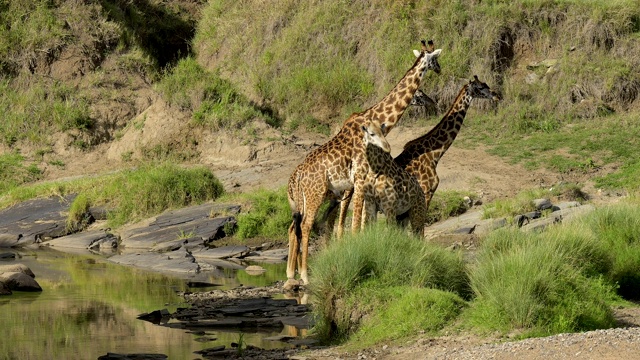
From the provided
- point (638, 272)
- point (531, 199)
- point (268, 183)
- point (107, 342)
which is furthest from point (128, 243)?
point (638, 272)

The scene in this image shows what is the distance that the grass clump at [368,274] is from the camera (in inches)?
476

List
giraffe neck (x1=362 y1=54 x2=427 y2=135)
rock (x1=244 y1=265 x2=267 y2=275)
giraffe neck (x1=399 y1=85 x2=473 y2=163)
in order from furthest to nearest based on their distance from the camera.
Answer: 1. rock (x1=244 y1=265 x2=267 y2=275)
2. giraffe neck (x1=362 y1=54 x2=427 y2=135)
3. giraffe neck (x1=399 y1=85 x2=473 y2=163)

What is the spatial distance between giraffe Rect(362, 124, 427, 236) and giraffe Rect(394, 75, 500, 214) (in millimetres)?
332

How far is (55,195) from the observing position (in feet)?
83.9

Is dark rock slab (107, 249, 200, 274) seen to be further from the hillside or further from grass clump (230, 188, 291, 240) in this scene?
the hillside

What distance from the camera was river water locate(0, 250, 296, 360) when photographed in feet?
40.2

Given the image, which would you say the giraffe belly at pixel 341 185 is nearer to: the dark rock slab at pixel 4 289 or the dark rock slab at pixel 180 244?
the dark rock slab at pixel 4 289

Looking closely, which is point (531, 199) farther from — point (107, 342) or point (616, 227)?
point (107, 342)

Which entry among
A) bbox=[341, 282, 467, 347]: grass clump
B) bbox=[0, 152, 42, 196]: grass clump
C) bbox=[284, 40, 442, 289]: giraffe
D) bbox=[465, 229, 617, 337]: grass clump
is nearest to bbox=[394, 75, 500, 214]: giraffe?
bbox=[284, 40, 442, 289]: giraffe

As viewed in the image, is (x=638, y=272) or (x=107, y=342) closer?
(x=107, y=342)

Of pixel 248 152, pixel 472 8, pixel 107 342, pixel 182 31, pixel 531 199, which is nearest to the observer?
pixel 107 342

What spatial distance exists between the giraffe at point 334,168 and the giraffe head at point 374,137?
1.06 ft

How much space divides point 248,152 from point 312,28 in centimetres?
602

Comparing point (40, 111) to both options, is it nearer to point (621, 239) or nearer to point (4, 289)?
point (4, 289)
